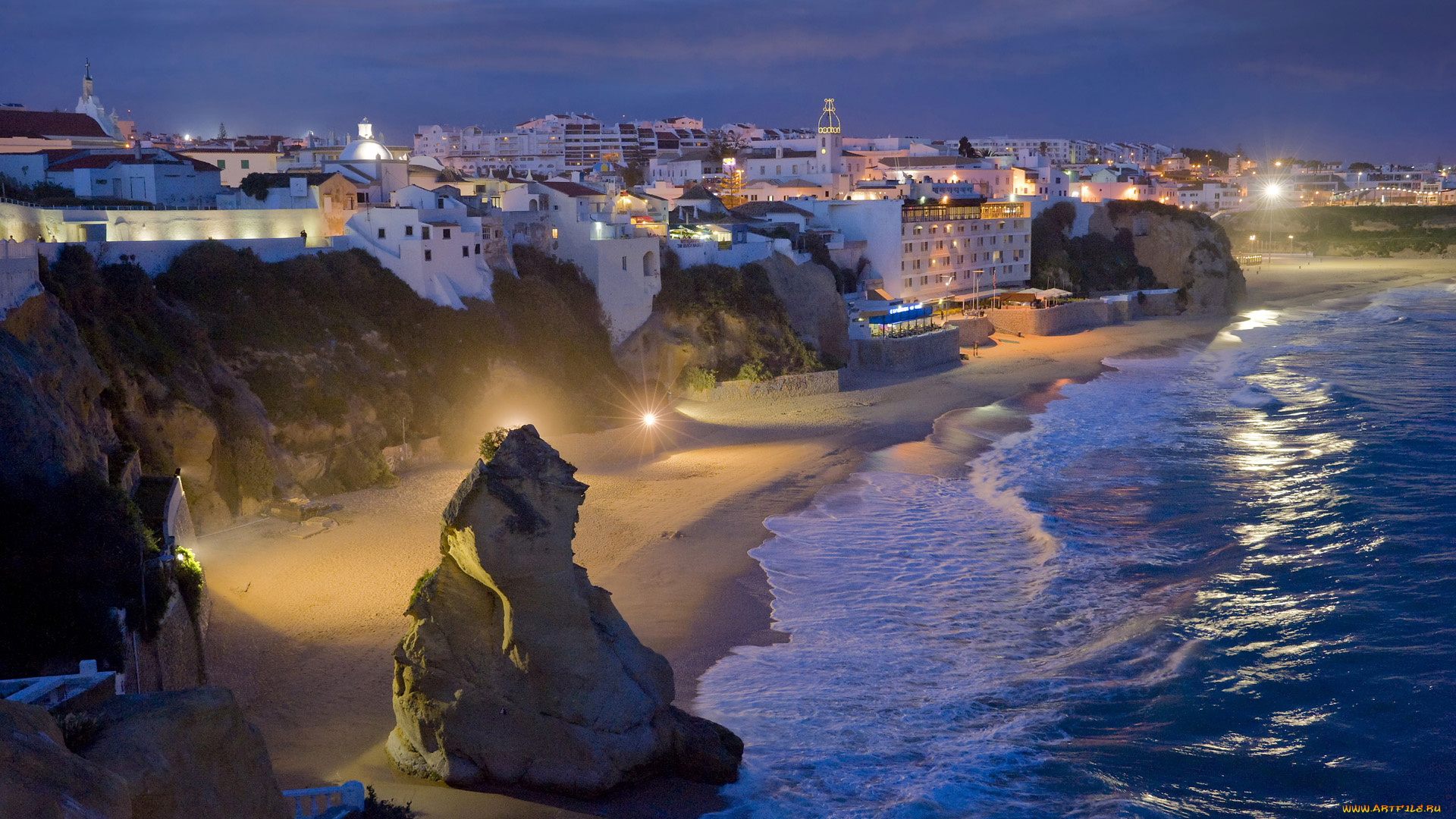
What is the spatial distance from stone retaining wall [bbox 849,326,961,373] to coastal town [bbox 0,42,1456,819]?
157 millimetres

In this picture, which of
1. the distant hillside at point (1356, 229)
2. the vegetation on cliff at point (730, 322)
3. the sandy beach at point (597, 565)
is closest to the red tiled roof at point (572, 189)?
the vegetation on cliff at point (730, 322)

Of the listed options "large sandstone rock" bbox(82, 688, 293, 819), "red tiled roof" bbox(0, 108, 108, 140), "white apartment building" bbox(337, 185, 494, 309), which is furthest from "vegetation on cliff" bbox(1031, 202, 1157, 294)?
"large sandstone rock" bbox(82, 688, 293, 819)

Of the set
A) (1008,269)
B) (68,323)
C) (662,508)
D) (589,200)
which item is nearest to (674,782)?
(662,508)

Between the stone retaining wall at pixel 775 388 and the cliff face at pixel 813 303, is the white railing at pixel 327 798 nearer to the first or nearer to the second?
the stone retaining wall at pixel 775 388

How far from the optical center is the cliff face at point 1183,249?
62844 mm

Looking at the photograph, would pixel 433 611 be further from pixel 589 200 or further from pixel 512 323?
pixel 589 200

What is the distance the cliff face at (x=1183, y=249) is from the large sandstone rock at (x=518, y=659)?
57059 mm

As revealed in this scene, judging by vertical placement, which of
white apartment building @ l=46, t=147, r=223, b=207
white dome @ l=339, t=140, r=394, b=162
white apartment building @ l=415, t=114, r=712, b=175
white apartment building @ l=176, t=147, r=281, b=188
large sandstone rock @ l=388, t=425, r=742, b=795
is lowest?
large sandstone rock @ l=388, t=425, r=742, b=795

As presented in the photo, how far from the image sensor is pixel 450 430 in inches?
1129

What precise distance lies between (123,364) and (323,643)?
8402 mm

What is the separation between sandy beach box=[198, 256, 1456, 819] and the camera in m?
13.2

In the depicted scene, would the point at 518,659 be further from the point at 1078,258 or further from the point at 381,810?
the point at 1078,258

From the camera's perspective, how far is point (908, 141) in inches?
3799

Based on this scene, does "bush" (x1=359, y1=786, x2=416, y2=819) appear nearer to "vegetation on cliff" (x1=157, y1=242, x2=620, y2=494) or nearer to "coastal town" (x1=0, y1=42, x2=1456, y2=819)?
"coastal town" (x1=0, y1=42, x2=1456, y2=819)
